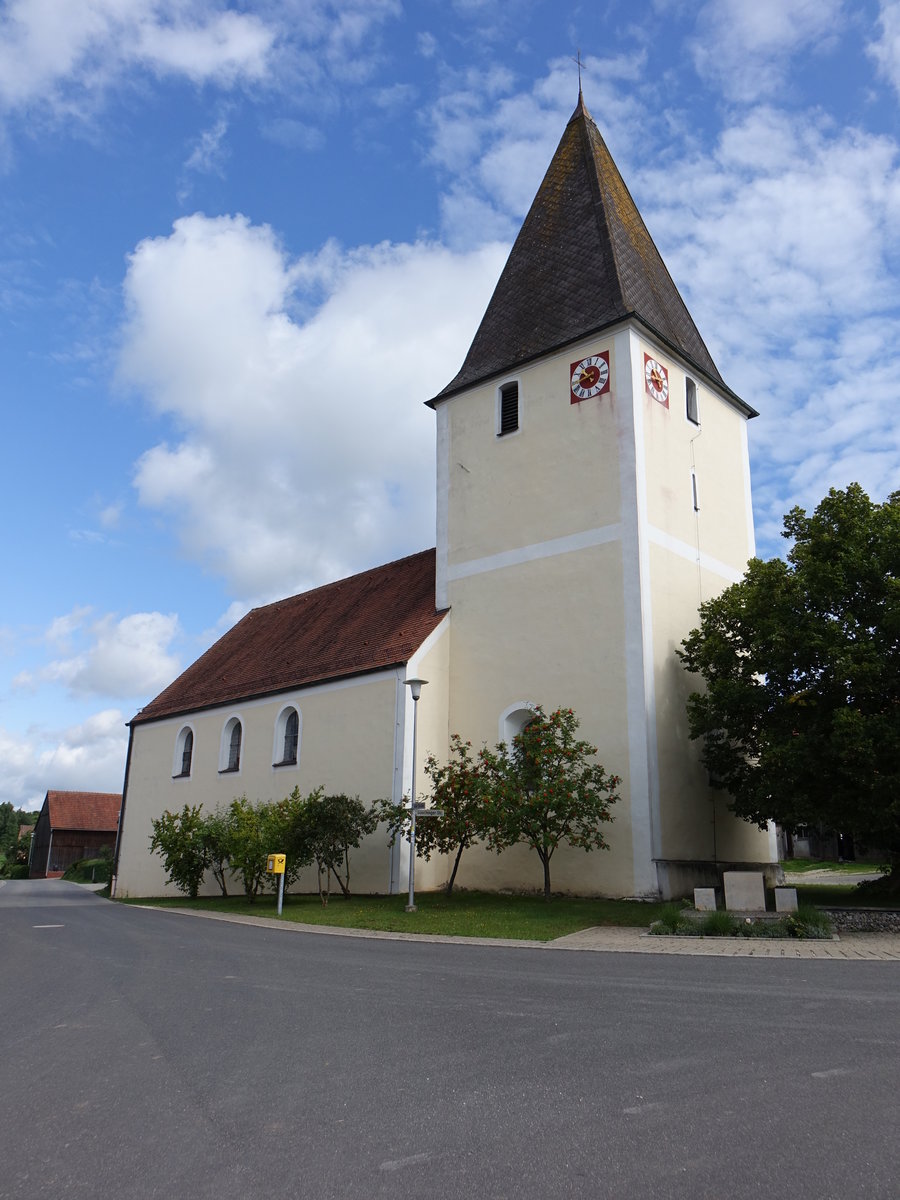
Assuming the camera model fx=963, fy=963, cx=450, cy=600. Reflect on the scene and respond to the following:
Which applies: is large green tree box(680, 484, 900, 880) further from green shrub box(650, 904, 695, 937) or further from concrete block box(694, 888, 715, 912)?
green shrub box(650, 904, 695, 937)

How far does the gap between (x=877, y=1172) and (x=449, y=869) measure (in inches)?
738

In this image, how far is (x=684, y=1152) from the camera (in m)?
4.12

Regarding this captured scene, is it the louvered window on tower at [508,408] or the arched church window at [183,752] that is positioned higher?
the louvered window on tower at [508,408]

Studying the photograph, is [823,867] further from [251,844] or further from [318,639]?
[251,844]

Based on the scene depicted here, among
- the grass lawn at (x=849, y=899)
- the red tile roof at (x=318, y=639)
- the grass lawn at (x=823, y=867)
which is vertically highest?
the red tile roof at (x=318, y=639)

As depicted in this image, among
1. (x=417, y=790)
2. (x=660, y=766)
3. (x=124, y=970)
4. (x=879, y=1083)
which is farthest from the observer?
(x=417, y=790)

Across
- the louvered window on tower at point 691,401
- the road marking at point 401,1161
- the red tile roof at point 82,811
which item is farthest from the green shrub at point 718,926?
the red tile roof at point 82,811

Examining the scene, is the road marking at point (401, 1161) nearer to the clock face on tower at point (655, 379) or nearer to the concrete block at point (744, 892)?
the concrete block at point (744, 892)

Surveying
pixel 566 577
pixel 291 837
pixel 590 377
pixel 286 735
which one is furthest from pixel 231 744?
pixel 590 377

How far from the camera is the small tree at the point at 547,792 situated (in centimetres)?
1762

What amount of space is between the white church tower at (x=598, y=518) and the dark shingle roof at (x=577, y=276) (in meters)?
0.07

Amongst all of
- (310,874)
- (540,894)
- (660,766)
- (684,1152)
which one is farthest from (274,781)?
(684,1152)

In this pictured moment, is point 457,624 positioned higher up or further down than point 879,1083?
higher up

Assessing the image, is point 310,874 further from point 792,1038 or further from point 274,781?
point 792,1038
